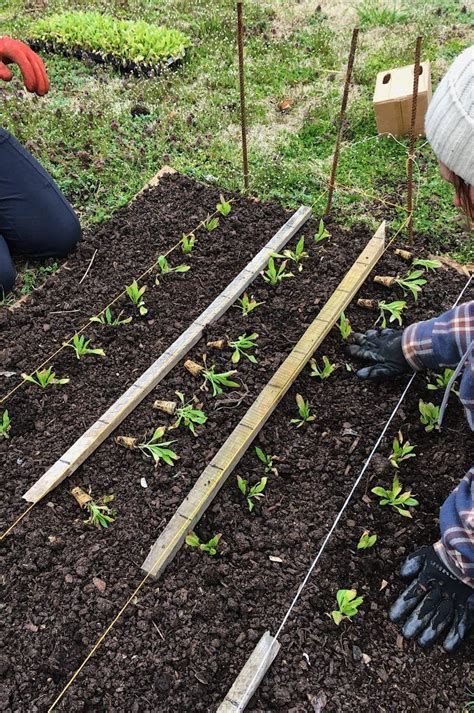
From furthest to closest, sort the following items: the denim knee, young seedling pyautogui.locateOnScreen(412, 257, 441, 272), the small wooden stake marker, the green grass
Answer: the green grass
the denim knee
young seedling pyautogui.locateOnScreen(412, 257, 441, 272)
the small wooden stake marker

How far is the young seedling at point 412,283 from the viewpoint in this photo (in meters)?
3.54

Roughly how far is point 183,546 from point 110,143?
3.78 meters

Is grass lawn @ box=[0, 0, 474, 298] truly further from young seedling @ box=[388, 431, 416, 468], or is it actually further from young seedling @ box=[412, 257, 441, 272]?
young seedling @ box=[388, 431, 416, 468]

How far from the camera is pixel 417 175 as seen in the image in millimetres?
4812

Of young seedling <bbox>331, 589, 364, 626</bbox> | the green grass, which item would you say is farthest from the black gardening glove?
the green grass

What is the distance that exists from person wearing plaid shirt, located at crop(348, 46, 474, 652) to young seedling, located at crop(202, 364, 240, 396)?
0.87 meters

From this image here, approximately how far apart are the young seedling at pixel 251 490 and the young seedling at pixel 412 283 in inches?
59.9

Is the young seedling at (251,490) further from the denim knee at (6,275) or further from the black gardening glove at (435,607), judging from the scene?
the denim knee at (6,275)

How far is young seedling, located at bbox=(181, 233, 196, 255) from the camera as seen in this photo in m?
3.86

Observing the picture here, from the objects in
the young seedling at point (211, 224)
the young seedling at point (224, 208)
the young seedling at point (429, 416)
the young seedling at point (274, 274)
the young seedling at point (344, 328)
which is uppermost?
the young seedling at point (224, 208)

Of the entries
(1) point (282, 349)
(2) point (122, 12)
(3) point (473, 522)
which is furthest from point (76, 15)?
(3) point (473, 522)

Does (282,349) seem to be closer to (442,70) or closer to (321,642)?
(321,642)

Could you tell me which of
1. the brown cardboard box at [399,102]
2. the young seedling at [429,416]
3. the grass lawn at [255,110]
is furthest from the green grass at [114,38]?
the young seedling at [429,416]

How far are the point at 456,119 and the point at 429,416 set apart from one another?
146 cm
